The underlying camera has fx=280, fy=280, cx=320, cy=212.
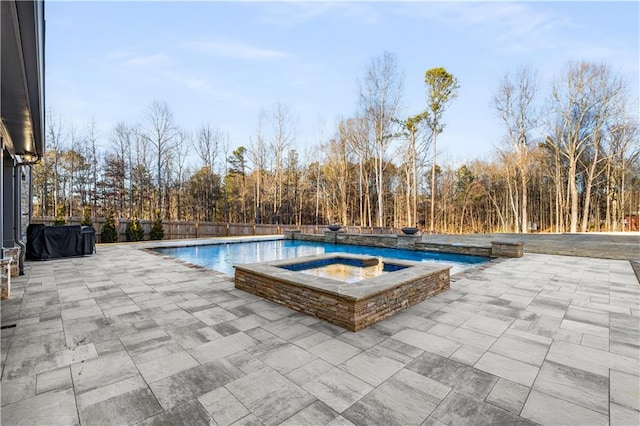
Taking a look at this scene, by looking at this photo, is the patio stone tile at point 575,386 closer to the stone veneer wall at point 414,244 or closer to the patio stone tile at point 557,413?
the patio stone tile at point 557,413

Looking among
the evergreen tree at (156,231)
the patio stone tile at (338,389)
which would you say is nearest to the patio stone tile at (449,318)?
the patio stone tile at (338,389)

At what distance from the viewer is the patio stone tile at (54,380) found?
5.78 feet

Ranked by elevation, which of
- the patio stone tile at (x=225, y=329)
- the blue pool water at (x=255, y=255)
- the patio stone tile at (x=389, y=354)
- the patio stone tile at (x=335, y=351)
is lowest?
the blue pool water at (x=255, y=255)

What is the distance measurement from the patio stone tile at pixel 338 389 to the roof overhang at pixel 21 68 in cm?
279

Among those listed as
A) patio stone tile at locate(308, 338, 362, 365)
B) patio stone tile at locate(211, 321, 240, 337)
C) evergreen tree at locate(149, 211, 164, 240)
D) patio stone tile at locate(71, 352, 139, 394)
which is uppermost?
evergreen tree at locate(149, 211, 164, 240)

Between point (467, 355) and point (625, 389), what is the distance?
2.94ft

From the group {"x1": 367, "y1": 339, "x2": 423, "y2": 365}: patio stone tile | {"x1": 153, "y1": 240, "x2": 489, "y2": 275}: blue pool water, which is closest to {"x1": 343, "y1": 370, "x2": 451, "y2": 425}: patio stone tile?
{"x1": 367, "y1": 339, "x2": 423, "y2": 365}: patio stone tile

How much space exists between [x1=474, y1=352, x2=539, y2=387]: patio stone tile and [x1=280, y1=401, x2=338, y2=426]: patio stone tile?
3.97ft

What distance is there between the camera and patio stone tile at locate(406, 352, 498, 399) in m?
1.77

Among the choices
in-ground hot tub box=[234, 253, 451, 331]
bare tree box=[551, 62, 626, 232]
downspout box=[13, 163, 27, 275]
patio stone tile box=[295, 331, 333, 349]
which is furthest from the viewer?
bare tree box=[551, 62, 626, 232]

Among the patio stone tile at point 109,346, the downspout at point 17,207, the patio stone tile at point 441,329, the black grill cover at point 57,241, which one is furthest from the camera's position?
the black grill cover at point 57,241

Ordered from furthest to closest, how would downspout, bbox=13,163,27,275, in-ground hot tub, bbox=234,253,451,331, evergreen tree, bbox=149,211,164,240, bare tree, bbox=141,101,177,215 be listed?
bare tree, bbox=141,101,177,215
evergreen tree, bbox=149,211,164,240
downspout, bbox=13,163,27,275
in-ground hot tub, bbox=234,253,451,331

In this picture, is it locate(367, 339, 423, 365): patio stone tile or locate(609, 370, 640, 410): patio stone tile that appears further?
locate(367, 339, 423, 365): patio stone tile

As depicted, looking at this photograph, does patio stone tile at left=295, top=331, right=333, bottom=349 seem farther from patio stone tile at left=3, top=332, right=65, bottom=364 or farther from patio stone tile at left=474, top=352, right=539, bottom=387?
patio stone tile at left=3, top=332, right=65, bottom=364
